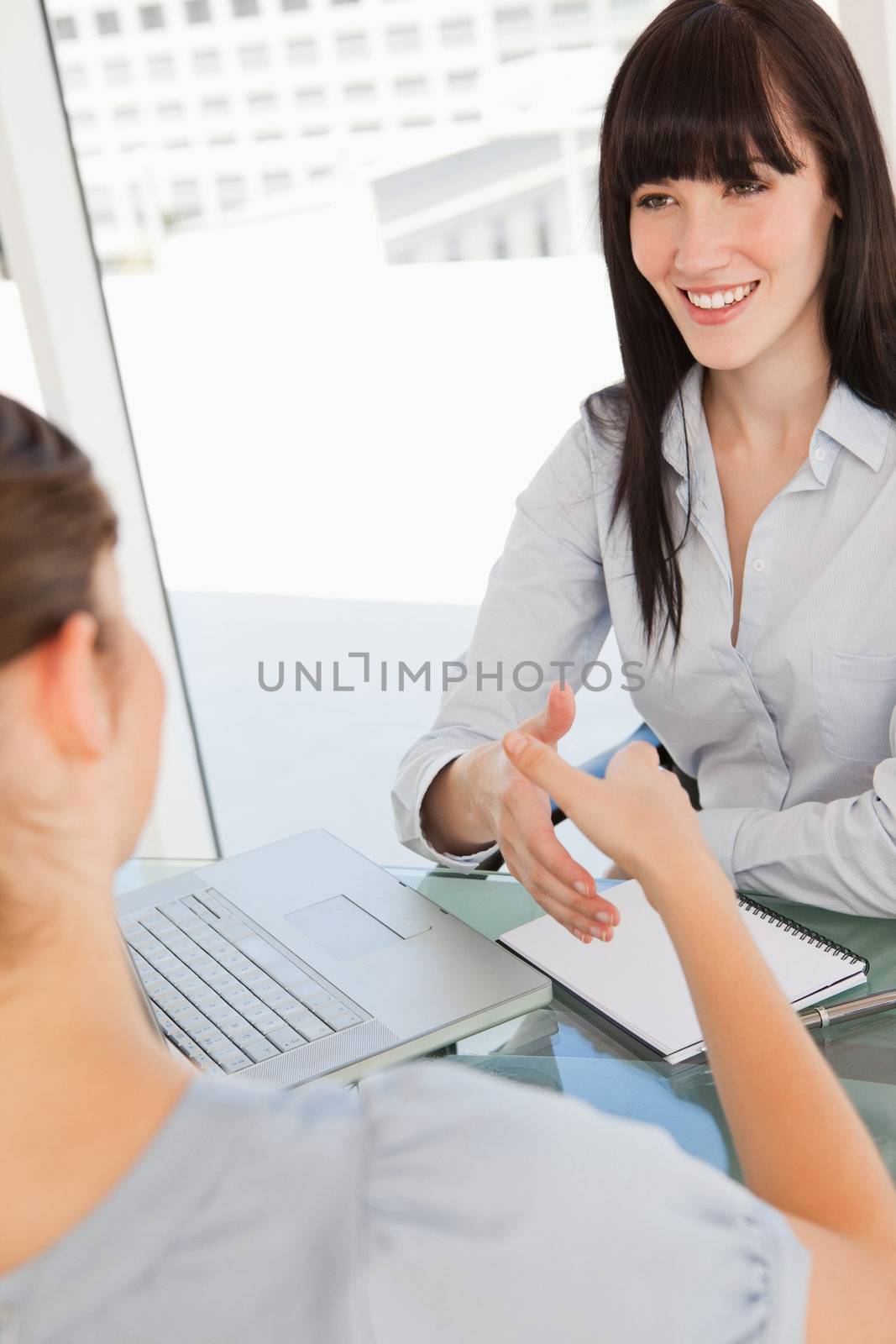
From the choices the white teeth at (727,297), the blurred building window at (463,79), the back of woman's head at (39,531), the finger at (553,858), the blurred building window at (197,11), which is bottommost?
the finger at (553,858)

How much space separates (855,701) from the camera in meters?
1.45

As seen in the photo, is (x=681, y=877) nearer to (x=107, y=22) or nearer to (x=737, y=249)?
(x=737, y=249)

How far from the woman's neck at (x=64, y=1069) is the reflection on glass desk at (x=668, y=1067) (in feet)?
1.38

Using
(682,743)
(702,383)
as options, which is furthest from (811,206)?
(682,743)

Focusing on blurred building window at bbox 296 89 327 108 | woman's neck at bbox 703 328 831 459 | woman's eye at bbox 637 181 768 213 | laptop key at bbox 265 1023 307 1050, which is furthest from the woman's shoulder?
blurred building window at bbox 296 89 327 108

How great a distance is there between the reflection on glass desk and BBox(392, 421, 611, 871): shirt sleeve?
1.31ft

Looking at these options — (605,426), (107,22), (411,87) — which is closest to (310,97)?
(411,87)

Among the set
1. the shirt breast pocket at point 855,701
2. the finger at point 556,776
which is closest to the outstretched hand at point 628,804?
the finger at point 556,776

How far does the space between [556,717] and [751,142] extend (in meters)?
0.60

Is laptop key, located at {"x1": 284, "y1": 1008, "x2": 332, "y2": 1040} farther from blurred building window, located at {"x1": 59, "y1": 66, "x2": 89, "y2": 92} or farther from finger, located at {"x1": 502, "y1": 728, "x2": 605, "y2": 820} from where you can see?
blurred building window, located at {"x1": 59, "y1": 66, "x2": 89, "y2": 92}

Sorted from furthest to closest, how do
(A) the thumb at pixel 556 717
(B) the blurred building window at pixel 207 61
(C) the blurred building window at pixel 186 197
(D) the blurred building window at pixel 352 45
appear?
1. (C) the blurred building window at pixel 186 197
2. (B) the blurred building window at pixel 207 61
3. (D) the blurred building window at pixel 352 45
4. (A) the thumb at pixel 556 717

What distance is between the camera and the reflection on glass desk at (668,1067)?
0.92 meters

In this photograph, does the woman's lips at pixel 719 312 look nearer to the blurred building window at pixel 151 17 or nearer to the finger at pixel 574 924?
the finger at pixel 574 924

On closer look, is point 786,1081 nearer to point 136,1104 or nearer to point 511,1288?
point 511,1288
